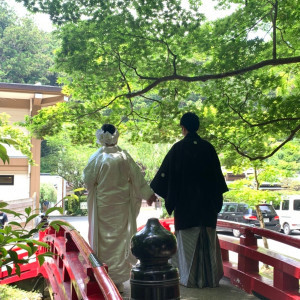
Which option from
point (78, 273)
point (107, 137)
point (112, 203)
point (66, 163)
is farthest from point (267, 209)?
point (66, 163)

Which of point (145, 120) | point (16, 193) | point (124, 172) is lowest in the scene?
point (16, 193)

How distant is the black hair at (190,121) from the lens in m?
4.88

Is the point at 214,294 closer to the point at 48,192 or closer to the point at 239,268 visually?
the point at 239,268

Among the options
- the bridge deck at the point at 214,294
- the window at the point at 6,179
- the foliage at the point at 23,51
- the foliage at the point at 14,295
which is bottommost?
the foliage at the point at 14,295

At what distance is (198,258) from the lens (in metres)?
4.82

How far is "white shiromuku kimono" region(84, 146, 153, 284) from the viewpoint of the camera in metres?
5.29

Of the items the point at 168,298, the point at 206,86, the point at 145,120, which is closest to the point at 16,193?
the point at 145,120

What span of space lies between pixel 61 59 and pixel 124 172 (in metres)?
2.95

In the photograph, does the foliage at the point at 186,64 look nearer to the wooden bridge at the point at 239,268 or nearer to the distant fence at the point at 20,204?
the wooden bridge at the point at 239,268

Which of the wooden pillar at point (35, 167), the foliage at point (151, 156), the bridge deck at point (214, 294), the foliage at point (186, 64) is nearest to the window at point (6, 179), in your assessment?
the wooden pillar at point (35, 167)

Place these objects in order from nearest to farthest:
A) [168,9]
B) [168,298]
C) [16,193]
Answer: [168,298], [168,9], [16,193]

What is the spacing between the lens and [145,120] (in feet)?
28.6

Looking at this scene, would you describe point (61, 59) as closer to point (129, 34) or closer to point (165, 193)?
point (129, 34)

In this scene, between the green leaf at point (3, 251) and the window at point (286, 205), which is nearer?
the green leaf at point (3, 251)
